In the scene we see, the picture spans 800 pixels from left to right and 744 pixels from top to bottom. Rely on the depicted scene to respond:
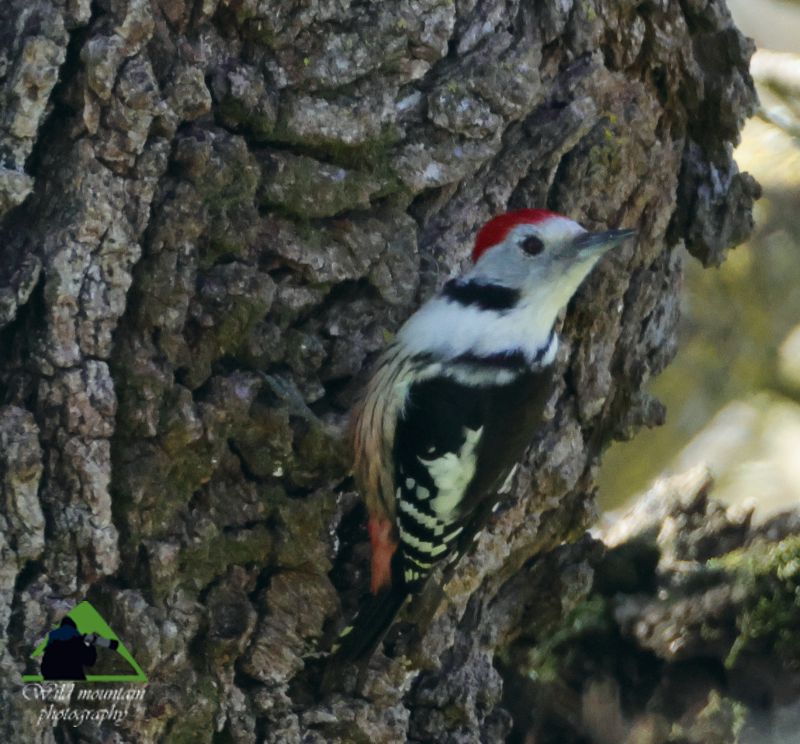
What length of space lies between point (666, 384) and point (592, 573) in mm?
2022

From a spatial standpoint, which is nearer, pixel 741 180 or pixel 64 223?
pixel 64 223

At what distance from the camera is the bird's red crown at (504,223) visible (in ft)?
9.61

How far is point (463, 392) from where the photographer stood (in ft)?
10.1

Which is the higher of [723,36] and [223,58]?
[723,36]

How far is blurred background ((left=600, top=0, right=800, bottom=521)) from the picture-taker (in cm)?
510

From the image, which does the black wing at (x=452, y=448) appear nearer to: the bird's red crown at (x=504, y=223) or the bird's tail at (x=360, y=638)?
the bird's tail at (x=360, y=638)

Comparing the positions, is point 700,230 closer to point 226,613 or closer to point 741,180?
point 741,180

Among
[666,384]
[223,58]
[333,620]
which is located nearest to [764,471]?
[666,384]

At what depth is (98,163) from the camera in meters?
2.54

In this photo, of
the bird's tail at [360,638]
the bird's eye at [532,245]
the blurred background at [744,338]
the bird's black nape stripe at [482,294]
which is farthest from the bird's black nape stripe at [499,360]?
the blurred background at [744,338]

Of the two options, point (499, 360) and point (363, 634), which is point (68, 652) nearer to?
point (363, 634)

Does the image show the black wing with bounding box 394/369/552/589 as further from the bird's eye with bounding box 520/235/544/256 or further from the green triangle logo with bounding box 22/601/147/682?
the green triangle logo with bounding box 22/601/147/682

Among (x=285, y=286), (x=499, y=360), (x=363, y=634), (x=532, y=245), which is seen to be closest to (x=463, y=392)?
(x=499, y=360)

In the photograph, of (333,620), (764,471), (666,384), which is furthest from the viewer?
(666,384)
